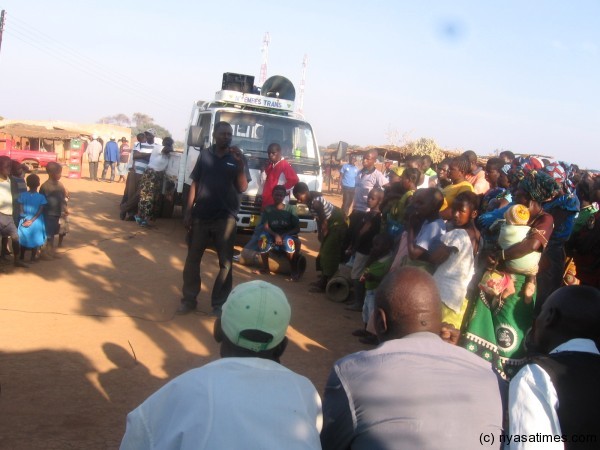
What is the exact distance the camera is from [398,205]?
684 cm

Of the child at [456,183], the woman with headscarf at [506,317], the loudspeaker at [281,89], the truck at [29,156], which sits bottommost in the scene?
the truck at [29,156]

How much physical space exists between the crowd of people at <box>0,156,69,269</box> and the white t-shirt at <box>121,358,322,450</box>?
22.3ft

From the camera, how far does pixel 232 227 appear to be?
669 centimetres

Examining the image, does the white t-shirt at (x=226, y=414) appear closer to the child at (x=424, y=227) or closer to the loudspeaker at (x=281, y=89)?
the child at (x=424, y=227)

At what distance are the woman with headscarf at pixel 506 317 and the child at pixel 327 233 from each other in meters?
4.12

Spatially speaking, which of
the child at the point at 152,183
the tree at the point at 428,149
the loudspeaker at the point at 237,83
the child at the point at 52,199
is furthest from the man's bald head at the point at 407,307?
the tree at the point at 428,149

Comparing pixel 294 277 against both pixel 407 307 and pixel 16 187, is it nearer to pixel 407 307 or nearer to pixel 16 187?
pixel 16 187

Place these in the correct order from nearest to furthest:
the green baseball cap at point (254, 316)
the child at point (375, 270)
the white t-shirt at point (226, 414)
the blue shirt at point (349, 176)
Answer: the white t-shirt at point (226, 414) → the green baseball cap at point (254, 316) → the child at point (375, 270) → the blue shirt at point (349, 176)

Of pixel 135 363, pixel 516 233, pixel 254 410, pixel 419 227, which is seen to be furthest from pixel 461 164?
pixel 254 410

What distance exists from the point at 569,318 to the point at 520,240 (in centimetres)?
204

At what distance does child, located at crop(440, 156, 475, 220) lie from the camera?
617cm

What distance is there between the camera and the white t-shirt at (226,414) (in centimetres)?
168

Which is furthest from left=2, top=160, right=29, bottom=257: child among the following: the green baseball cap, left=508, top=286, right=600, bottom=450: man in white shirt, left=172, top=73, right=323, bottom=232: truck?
left=508, top=286, right=600, bottom=450: man in white shirt

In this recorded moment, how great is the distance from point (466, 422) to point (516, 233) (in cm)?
269
